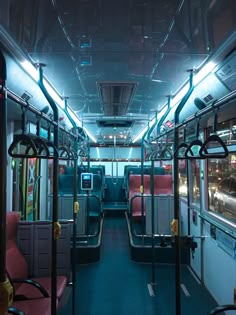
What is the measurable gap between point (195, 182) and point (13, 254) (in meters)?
3.11

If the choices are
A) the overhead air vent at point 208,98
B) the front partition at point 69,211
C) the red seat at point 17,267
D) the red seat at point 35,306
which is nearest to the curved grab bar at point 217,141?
the overhead air vent at point 208,98

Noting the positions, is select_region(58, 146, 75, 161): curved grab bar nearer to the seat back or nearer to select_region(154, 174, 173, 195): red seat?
the seat back

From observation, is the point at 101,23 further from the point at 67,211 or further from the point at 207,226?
the point at 67,211

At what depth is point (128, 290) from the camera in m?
3.74

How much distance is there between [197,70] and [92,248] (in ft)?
11.8

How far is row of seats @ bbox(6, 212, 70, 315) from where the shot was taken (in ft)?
7.63

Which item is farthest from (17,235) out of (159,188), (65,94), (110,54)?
(159,188)

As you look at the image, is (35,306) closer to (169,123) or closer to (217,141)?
(217,141)

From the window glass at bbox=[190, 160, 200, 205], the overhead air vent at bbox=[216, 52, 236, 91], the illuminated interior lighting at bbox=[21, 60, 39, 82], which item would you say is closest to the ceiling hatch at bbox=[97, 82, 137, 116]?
the illuminated interior lighting at bbox=[21, 60, 39, 82]

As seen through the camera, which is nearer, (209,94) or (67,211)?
(209,94)

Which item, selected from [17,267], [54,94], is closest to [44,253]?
[17,267]

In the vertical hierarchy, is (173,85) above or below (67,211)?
above

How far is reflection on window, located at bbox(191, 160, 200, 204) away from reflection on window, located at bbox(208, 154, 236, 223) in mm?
462

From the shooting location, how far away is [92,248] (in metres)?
4.75
